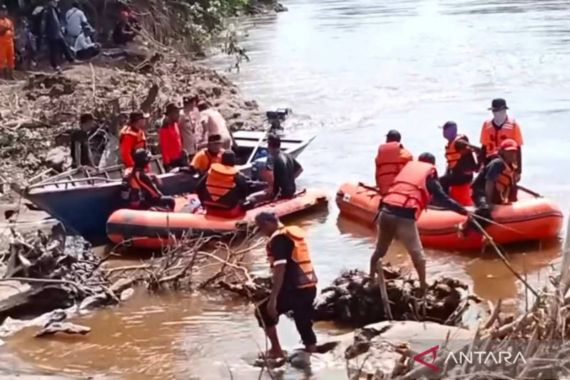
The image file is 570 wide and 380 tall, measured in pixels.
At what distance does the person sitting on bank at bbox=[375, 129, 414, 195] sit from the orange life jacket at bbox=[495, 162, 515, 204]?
1113 millimetres

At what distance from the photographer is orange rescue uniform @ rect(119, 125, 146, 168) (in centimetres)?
1370

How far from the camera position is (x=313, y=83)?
92.7 feet

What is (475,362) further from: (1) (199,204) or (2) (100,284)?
(1) (199,204)

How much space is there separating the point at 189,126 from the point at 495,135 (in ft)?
15.1

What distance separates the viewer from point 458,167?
13102mm

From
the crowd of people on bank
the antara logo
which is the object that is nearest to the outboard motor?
the crowd of people on bank

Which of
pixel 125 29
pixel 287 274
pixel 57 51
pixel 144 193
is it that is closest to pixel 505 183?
pixel 144 193

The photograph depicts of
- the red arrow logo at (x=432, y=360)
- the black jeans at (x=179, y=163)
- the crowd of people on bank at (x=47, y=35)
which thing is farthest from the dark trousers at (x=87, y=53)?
the red arrow logo at (x=432, y=360)

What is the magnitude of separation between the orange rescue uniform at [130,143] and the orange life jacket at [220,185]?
1366 mm

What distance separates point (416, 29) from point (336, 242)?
89.6ft

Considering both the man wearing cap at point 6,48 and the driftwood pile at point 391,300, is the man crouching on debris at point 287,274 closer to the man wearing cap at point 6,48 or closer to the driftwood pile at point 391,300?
the driftwood pile at point 391,300

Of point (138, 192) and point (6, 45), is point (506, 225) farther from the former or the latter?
point (6, 45)

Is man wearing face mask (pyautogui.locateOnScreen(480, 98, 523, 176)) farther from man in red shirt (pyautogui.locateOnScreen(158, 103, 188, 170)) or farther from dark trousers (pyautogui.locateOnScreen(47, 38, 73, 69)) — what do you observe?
dark trousers (pyautogui.locateOnScreen(47, 38, 73, 69))

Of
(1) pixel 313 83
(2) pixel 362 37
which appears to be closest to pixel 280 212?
(1) pixel 313 83
